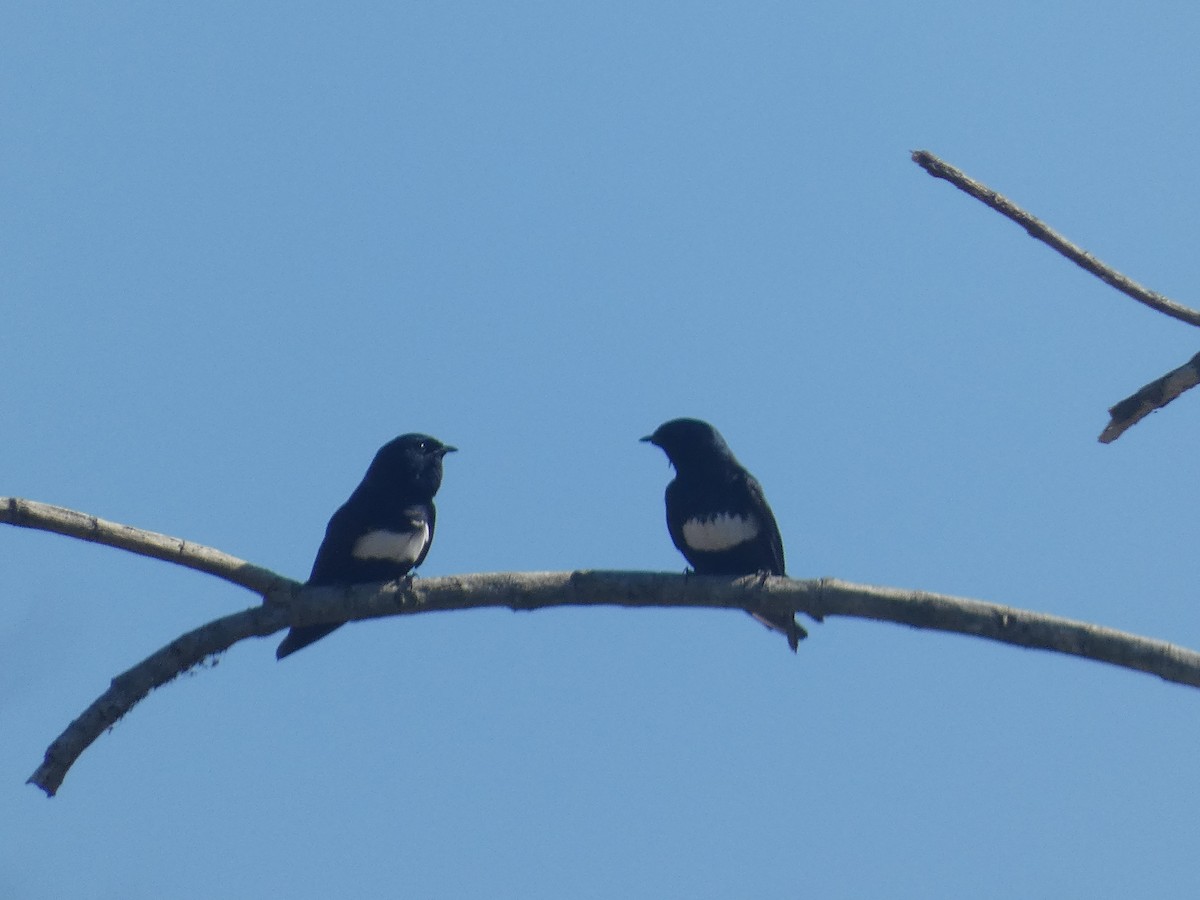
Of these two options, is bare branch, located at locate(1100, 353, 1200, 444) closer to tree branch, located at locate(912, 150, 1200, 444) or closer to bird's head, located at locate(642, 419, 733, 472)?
tree branch, located at locate(912, 150, 1200, 444)

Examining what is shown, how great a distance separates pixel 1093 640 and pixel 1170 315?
163 centimetres

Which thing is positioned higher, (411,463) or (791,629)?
(411,463)

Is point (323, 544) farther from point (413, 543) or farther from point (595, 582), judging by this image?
point (595, 582)

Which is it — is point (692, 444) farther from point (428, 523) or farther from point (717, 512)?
point (428, 523)

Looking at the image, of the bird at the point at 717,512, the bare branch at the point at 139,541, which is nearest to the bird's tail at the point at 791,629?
the bird at the point at 717,512

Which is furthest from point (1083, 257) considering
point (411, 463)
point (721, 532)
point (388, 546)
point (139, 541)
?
point (139, 541)

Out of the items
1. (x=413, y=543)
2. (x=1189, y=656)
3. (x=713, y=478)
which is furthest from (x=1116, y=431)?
(x=413, y=543)

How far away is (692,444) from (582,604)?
9.15ft

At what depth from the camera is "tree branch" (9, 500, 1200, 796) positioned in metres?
4.95

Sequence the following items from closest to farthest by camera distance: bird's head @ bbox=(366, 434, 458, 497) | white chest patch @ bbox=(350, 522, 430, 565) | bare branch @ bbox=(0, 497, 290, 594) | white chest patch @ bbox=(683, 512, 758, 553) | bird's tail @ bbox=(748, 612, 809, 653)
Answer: bare branch @ bbox=(0, 497, 290, 594) < bird's tail @ bbox=(748, 612, 809, 653) < white chest patch @ bbox=(350, 522, 430, 565) < white chest patch @ bbox=(683, 512, 758, 553) < bird's head @ bbox=(366, 434, 458, 497)

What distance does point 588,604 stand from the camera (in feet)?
18.5

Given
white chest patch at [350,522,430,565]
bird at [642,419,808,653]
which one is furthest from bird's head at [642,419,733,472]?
white chest patch at [350,522,430,565]

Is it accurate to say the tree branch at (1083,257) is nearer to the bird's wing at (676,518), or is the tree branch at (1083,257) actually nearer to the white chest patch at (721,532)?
the white chest patch at (721,532)

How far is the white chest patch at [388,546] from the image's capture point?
23.9 feet
